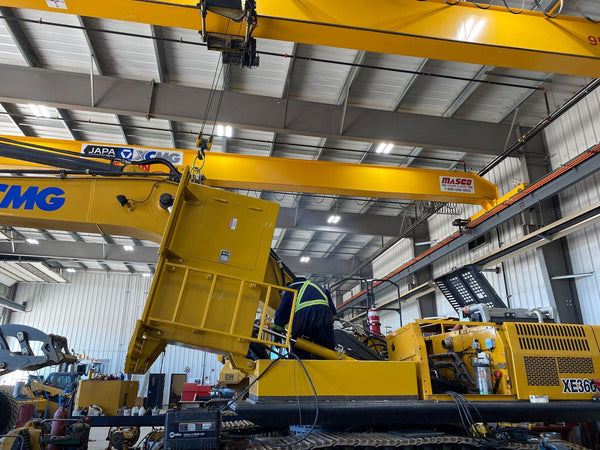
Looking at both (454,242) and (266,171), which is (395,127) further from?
(454,242)

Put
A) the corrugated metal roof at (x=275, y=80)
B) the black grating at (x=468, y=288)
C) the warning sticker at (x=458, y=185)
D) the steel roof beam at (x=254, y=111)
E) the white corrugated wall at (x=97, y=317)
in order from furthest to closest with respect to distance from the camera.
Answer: the white corrugated wall at (x=97, y=317) < the warning sticker at (x=458, y=185) < the steel roof beam at (x=254, y=111) < the corrugated metal roof at (x=275, y=80) < the black grating at (x=468, y=288)

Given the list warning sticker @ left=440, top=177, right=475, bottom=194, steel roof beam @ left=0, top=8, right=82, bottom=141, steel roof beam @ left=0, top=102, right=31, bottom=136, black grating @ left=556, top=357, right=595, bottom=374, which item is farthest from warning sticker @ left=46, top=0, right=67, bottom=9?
warning sticker @ left=440, top=177, right=475, bottom=194

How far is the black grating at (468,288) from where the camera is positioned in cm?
607

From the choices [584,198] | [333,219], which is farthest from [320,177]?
[584,198]

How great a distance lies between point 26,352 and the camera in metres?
6.00

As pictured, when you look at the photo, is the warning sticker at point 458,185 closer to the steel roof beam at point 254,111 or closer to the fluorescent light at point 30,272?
the steel roof beam at point 254,111

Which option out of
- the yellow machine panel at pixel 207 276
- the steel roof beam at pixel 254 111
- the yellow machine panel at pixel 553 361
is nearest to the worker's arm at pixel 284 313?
the yellow machine panel at pixel 207 276

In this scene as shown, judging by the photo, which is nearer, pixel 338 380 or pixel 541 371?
pixel 338 380

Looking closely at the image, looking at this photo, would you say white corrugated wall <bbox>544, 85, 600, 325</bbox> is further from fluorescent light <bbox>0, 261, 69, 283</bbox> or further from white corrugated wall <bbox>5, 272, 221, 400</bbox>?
fluorescent light <bbox>0, 261, 69, 283</bbox>

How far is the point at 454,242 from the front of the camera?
12.7 m

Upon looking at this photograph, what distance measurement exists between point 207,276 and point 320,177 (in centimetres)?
643

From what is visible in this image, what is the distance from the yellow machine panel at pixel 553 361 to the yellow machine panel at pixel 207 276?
Result: 3.00 meters

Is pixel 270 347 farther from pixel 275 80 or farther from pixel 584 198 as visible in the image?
pixel 584 198

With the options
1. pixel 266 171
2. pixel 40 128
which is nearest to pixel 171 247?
pixel 266 171
